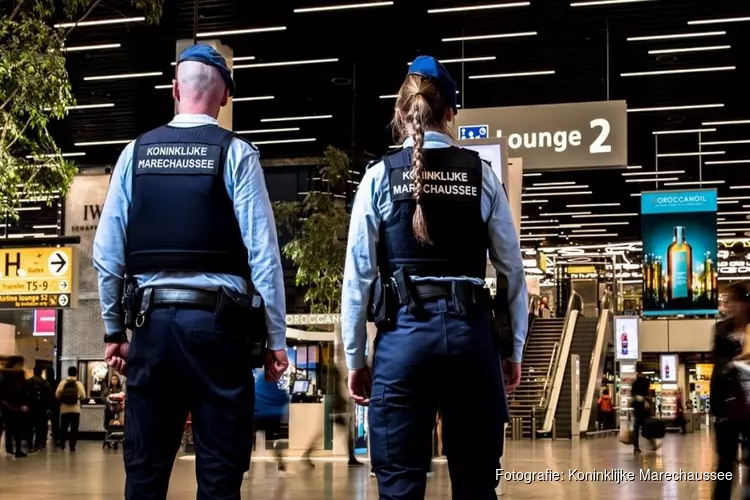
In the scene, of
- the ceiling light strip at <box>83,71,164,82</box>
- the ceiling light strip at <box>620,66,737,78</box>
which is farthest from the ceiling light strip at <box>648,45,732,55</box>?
the ceiling light strip at <box>83,71,164,82</box>

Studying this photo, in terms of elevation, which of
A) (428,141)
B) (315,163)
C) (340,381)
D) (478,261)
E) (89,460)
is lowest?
(89,460)

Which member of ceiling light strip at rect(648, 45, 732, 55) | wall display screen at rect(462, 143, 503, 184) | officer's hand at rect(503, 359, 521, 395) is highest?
ceiling light strip at rect(648, 45, 732, 55)

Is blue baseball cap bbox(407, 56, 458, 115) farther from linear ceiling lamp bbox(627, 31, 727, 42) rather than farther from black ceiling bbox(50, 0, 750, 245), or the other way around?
linear ceiling lamp bbox(627, 31, 727, 42)

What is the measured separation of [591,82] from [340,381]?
7598mm

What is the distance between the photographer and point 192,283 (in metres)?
3.20

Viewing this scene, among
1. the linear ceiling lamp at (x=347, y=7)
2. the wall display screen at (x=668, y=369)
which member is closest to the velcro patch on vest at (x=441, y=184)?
the linear ceiling lamp at (x=347, y=7)

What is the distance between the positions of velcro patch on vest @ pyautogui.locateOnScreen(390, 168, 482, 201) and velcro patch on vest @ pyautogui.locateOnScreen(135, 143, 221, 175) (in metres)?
0.52

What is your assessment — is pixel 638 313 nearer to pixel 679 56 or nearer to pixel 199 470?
pixel 679 56

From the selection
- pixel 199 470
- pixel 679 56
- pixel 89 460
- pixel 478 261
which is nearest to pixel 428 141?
pixel 478 261

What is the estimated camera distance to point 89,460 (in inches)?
616

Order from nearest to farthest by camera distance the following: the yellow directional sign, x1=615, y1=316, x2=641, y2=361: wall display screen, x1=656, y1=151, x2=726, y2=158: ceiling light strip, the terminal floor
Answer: the terminal floor
the yellow directional sign
x1=656, y1=151, x2=726, y2=158: ceiling light strip
x1=615, y1=316, x2=641, y2=361: wall display screen

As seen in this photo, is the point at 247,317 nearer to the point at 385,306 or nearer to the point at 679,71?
the point at 385,306

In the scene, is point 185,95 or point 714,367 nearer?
point 185,95

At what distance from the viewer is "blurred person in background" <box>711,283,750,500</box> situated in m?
6.84
